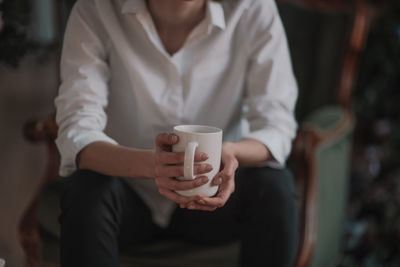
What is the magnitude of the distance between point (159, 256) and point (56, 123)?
0.33 m

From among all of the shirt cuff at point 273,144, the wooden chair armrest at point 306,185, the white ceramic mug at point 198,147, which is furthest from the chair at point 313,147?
the white ceramic mug at point 198,147

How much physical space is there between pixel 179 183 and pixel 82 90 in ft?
0.67

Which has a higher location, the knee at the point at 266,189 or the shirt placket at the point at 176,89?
the shirt placket at the point at 176,89

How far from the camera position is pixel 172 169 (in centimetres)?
45

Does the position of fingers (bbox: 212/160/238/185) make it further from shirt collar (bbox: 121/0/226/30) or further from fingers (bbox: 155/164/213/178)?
shirt collar (bbox: 121/0/226/30)

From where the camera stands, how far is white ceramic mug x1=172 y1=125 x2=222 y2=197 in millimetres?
426

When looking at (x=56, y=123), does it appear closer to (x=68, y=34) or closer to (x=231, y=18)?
(x=68, y=34)

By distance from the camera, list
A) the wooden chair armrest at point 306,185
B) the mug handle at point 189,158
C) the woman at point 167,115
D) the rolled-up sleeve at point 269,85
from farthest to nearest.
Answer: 1. the wooden chair armrest at point 306,185
2. the rolled-up sleeve at point 269,85
3. the woman at point 167,115
4. the mug handle at point 189,158

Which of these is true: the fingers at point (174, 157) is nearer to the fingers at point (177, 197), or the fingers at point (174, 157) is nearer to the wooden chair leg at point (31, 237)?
the fingers at point (177, 197)

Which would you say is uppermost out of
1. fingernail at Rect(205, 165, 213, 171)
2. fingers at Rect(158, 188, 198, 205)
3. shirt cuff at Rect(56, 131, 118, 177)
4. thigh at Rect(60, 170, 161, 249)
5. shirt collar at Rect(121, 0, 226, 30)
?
shirt collar at Rect(121, 0, 226, 30)

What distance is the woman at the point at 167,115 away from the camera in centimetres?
53

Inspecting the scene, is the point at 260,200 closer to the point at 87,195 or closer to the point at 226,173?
the point at 226,173

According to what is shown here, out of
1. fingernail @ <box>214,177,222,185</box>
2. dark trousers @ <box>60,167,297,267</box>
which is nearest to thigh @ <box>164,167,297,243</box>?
dark trousers @ <box>60,167,297,267</box>

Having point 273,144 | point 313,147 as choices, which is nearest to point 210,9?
Answer: point 273,144
